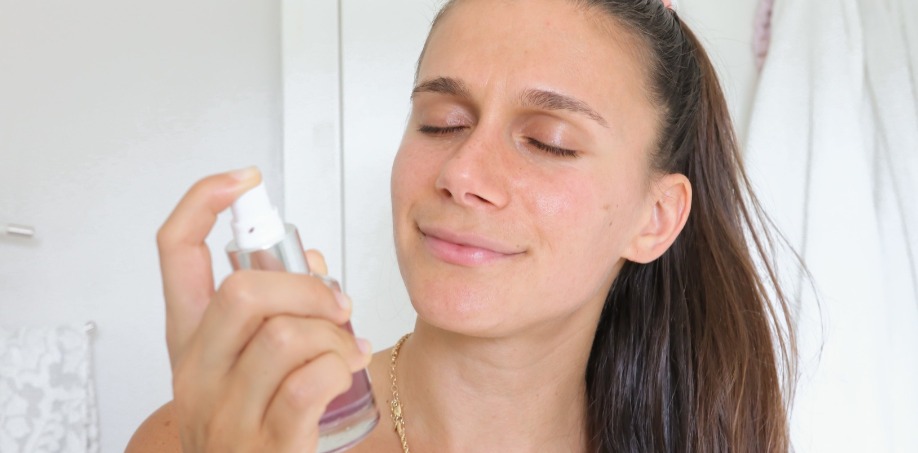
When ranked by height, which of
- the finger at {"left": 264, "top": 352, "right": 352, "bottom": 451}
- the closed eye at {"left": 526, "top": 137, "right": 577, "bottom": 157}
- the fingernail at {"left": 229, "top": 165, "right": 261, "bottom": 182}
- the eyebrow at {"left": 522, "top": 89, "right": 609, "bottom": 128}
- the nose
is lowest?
the finger at {"left": 264, "top": 352, "right": 352, "bottom": 451}

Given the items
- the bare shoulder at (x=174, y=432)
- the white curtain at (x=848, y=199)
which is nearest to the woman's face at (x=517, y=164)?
the bare shoulder at (x=174, y=432)

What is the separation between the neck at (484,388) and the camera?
3.24ft

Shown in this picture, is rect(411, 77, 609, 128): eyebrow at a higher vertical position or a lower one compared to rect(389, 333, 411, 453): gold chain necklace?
higher

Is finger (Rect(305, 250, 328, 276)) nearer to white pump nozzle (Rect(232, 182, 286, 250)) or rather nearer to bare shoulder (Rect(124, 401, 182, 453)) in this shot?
white pump nozzle (Rect(232, 182, 286, 250))

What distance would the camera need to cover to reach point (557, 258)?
88 centimetres

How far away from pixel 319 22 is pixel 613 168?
620 millimetres

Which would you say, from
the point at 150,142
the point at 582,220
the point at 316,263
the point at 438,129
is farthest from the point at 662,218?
the point at 150,142

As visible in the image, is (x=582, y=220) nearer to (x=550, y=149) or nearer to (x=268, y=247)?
(x=550, y=149)

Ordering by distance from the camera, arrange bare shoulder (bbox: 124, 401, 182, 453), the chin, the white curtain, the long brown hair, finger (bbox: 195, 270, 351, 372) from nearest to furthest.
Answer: finger (bbox: 195, 270, 351, 372) < the chin < bare shoulder (bbox: 124, 401, 182, 453) < the long brown hair < the white curtain

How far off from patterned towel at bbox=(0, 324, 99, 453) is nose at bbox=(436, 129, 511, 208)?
0.67 meters

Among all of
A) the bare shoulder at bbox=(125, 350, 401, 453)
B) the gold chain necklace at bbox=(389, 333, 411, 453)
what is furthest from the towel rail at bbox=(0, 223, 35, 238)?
the gold chain necklace at bbox=(389, 333, 411, 453)

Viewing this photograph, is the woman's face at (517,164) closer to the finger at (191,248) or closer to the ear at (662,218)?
the ear at (662,218)

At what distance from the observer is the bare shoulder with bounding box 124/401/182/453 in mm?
948

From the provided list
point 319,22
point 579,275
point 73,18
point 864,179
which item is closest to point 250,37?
point 319,22
